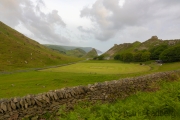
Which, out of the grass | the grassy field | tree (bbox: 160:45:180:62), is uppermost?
tree (bbox: 160:45:180:62)

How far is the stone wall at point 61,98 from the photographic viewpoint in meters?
8.23

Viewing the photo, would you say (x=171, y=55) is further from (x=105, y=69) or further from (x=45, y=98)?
(x=45, y=98)

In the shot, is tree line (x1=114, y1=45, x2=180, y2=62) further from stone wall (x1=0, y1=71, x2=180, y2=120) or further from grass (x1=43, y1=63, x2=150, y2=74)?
stone wall (x1=0, y1=71, x2=180, y2=120)

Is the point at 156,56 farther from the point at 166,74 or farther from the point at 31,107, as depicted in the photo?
the point at 31,107

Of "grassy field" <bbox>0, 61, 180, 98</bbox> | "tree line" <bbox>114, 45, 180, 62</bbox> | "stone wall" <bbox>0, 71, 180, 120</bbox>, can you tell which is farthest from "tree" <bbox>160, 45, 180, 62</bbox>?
"stone wall" <bbox>0, 71, 180, 120</bbox>

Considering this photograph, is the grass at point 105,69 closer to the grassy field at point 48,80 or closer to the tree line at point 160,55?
the grassy field at point 48,80

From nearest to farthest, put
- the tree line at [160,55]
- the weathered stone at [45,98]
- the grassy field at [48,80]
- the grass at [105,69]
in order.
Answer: the weathered stone at [45,98], the grassy field at [48,80], the grass at [105,69], the tree line at [160,55]

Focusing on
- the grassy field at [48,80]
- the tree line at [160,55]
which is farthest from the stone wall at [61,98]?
the tree line at [160,55]

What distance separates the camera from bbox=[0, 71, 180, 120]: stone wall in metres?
8.23

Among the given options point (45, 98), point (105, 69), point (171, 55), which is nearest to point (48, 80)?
point (45, 98)

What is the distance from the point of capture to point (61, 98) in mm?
9922

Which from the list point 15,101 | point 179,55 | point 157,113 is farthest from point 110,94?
point 179,55

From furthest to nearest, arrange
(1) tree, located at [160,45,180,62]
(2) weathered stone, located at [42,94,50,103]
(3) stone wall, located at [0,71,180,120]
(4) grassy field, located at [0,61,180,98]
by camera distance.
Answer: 1. (1) tree, located at [160,45,180,62]
2. (4) grassy field, located at [0,61,180,98]
3. (2) weathered stone, located at [42,94,50,103]
4. (3) stone wall, located at [0,71,180,120]

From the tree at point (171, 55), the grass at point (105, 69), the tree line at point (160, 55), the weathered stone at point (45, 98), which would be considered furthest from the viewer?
the tree line at point (160, 55)
